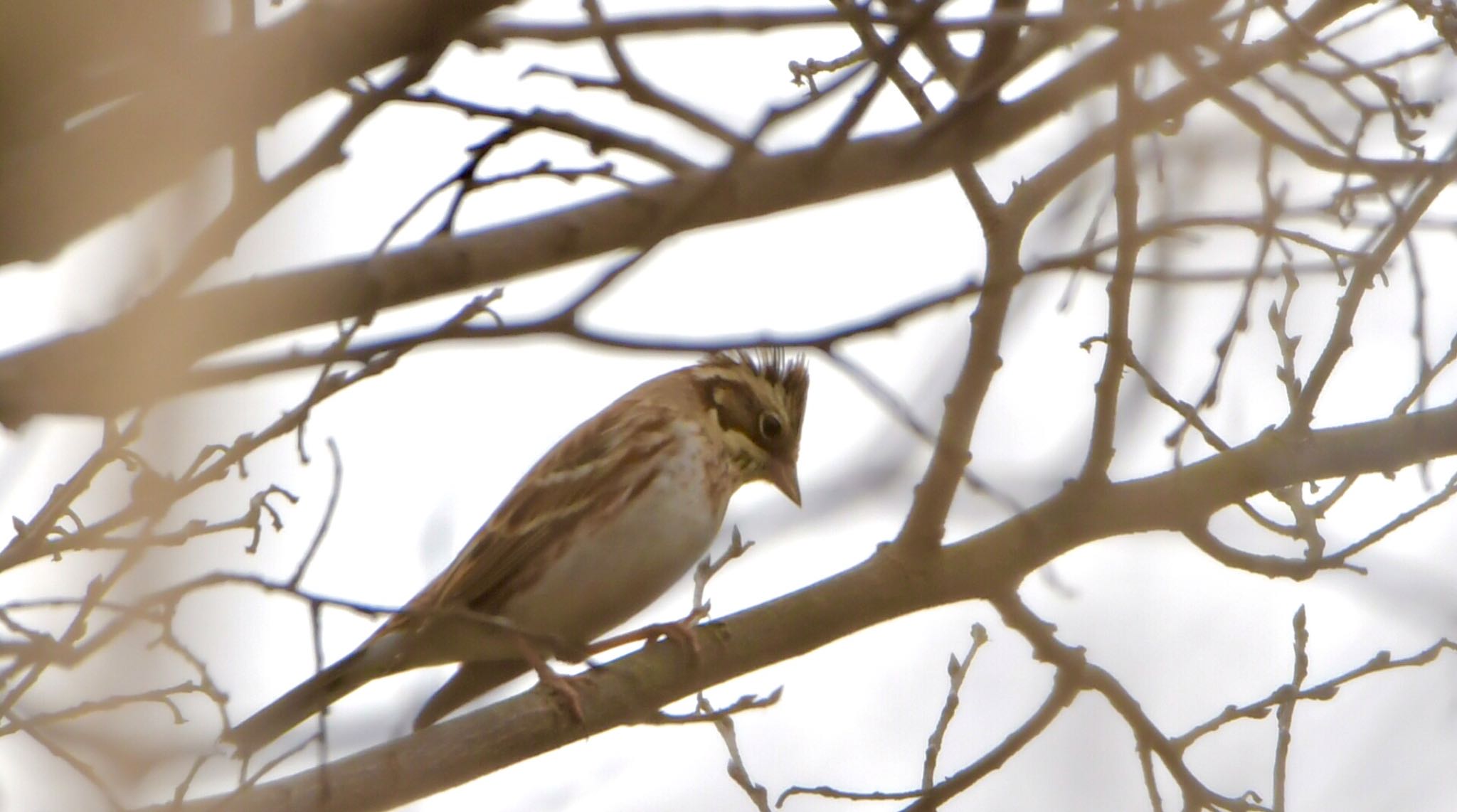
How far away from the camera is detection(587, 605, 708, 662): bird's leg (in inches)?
194

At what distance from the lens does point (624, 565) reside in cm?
626

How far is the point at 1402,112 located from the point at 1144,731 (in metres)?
2.00

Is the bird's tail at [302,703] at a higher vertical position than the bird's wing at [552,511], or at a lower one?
lower

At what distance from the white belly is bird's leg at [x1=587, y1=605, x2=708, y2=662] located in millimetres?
1006

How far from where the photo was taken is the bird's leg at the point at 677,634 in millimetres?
4938

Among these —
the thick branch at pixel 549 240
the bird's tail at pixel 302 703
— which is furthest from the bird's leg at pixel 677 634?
the thick branch at pixel 549 240

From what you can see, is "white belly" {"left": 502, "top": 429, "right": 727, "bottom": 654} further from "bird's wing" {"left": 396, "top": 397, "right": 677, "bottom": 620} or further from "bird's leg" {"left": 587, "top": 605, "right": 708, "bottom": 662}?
"bird's leg" {"left": 587, "top": 605, "right": 708, "bottom": 662}

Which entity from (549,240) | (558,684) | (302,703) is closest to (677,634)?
(558,684)

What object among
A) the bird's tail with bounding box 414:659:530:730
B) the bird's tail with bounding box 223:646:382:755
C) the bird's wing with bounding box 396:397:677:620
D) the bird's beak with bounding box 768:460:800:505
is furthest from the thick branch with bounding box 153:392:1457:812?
the bird's beak with bounding box 768:460:800:505

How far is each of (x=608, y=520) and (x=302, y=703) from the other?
176cm

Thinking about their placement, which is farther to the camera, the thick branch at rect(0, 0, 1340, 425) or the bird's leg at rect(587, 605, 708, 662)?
the bird's leg at rect(587, 605, 708, 662)

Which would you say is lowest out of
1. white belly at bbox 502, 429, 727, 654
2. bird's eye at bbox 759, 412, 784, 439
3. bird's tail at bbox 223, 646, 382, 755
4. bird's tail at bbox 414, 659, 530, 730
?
bird's tail at bbox 223, 646, 382, 755

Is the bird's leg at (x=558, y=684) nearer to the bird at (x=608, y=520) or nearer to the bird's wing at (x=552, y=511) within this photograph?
the bird at (x=608, y=520)

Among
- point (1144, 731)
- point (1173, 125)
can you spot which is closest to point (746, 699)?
point (1144, 731)
